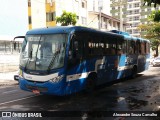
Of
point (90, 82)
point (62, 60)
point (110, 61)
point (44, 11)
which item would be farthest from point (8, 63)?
point (62, 60)

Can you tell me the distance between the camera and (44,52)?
11.2 metres

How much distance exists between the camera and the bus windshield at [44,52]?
36.1ft

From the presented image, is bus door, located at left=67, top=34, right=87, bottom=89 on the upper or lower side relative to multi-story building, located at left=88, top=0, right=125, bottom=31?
lower

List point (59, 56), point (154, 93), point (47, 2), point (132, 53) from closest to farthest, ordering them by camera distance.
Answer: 1. point (59, 56)
2. point (154, 93)
3. point (132, 53)
4. point (47, 2)

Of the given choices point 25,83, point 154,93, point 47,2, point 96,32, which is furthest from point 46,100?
point 47,2

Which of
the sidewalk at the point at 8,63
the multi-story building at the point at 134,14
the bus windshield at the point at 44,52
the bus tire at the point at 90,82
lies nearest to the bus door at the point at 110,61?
the bus tire at the point at 90,82

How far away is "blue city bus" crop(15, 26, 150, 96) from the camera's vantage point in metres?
10.9

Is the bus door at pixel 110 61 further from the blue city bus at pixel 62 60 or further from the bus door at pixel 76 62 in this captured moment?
the bus door at pixel 76 62

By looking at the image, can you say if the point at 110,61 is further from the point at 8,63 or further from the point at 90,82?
the point at 8,63

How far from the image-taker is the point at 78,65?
39.0 feet

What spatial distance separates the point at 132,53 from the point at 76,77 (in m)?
8.11

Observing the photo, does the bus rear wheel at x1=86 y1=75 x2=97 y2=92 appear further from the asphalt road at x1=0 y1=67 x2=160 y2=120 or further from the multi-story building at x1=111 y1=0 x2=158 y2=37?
the multi-story building at x1=111 y1=0 x2=158 y2=37

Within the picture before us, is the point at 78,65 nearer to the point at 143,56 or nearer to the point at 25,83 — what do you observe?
the point at 25,83

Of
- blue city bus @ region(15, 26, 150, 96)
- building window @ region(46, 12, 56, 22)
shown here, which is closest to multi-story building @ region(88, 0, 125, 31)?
building window @ region(46, 12, 56, 22)
